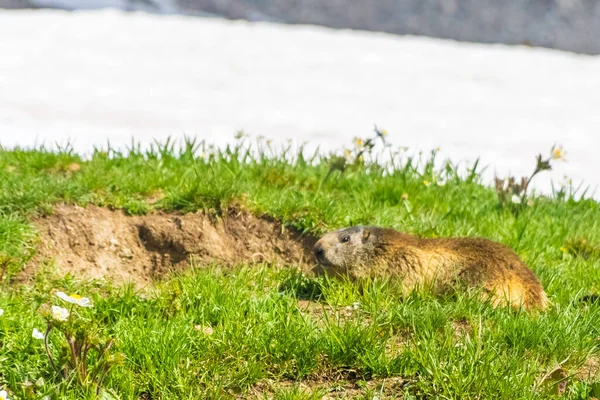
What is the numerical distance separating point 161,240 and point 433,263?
2.00 m

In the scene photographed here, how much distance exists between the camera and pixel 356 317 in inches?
166

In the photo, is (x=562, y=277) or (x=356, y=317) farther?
(x=562, y=277)

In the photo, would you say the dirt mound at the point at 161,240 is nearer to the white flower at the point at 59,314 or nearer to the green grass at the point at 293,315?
the green grass at the point at 293,315

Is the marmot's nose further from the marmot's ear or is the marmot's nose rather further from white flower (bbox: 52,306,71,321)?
white flower (bbox: 52,306,71,321)

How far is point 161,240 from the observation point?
5684 mm

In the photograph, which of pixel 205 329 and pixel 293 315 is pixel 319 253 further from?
pixel 205 329

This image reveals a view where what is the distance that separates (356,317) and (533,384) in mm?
A: 990

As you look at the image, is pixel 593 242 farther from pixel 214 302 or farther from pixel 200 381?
pixel 200 381

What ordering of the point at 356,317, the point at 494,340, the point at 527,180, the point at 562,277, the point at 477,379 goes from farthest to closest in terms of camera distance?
the point at 527,180 < the point at 562,277 < the point at 356,317 < the point at 494,340 < the point at 477,379

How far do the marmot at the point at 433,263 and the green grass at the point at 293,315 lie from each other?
17 centimetres

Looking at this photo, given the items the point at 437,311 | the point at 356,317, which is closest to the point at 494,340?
the point at 437,311

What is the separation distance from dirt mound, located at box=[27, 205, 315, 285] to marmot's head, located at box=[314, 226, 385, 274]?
0.64m

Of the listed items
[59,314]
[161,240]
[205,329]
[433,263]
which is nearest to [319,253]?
[433,263]

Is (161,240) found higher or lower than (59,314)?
lower
